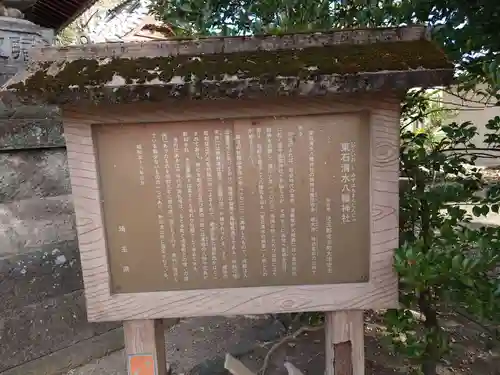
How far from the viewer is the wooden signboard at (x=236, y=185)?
1627mm

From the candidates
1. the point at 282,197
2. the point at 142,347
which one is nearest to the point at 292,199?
the point at 282,197

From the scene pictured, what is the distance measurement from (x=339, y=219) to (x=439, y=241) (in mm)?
632

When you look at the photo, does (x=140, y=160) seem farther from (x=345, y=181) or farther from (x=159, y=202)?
(x=345, y=181)

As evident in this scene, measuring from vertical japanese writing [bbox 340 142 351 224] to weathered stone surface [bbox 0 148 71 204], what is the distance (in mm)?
2362

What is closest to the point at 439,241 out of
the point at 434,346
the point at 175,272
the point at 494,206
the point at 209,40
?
the point at 494,206

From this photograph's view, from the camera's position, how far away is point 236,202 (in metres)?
1.71

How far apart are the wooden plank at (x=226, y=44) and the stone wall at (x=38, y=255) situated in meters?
1.52

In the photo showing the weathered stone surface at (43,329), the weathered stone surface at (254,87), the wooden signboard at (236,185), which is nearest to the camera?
the weathered stone surface at (254,87)

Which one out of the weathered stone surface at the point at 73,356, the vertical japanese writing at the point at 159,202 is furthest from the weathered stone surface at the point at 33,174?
the vertical japanese writing at the point at 159,202

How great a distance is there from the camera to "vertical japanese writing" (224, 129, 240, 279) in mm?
1669

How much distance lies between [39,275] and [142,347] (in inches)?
59.3

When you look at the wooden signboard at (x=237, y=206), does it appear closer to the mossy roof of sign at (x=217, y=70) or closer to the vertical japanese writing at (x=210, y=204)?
the vertical japanese writing at (x=210, y=204)

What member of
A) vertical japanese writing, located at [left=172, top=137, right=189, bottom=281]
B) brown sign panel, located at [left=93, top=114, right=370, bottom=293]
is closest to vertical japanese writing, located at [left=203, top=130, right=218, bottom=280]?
brown sign panel, located at [left=93, top=114, right=370, bottom=293]

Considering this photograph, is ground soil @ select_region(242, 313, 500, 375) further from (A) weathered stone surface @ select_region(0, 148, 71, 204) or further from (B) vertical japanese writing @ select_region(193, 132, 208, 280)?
(A) weathered stone surface @ select_region(0, 148, 71, 204)
